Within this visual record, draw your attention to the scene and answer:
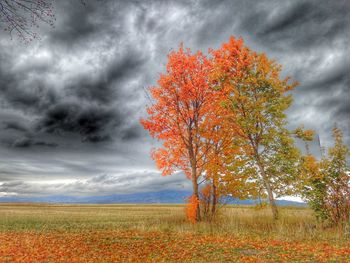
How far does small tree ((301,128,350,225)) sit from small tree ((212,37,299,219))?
230cm

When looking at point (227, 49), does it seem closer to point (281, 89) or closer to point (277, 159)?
point (281, 89)

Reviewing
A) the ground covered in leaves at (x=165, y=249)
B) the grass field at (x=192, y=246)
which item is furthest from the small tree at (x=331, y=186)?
the ground covered in leaves at (x=165, y=249)

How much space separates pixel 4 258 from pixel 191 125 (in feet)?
57.3

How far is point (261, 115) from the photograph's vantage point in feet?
84.4

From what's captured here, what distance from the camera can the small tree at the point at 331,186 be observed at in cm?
2131

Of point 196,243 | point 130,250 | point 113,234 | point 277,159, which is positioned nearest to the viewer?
point 130,250

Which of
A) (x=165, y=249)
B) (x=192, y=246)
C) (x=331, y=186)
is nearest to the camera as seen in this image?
(x=165, y=249)

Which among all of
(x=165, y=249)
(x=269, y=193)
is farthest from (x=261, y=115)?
(x=165, y=249)

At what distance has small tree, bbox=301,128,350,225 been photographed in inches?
839

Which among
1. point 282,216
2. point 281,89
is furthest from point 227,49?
point 282,216

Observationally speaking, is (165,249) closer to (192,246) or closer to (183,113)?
(192,246)

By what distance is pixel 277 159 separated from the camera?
82.6 ft

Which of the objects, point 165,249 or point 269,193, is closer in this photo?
point 165,249

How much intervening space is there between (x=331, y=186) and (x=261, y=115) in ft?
25.0
